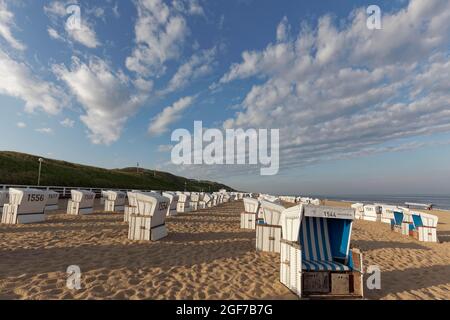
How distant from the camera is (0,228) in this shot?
10.6 meters

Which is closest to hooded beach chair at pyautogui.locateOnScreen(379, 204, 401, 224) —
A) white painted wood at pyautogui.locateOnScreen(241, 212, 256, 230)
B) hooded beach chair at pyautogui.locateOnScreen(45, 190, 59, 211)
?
white painted wood at pyautogui.locateOnScreen(241, 212, 256, 230)

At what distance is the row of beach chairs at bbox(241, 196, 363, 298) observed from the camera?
5.09m

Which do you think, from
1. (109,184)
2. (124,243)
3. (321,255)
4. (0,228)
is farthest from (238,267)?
(109,184)

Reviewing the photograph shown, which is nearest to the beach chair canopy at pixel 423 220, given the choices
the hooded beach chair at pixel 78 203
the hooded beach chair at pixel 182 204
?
the hooded beach chair at pixel 182 204

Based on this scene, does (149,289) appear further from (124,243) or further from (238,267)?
(124,243)

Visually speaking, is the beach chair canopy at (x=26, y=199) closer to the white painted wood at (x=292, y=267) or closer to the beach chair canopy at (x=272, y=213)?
the beach chair canopy at (x=272, y=213)

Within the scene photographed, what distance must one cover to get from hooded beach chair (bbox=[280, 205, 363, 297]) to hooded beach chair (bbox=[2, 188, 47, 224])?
12.2m

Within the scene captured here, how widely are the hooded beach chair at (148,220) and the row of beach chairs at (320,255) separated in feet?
18.3

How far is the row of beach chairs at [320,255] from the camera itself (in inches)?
200

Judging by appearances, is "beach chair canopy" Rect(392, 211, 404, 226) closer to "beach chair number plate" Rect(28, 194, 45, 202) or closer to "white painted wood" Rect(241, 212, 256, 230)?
"white painted wood" Rect(241, 212, 256, 230)

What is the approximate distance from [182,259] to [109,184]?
58.3 meters
